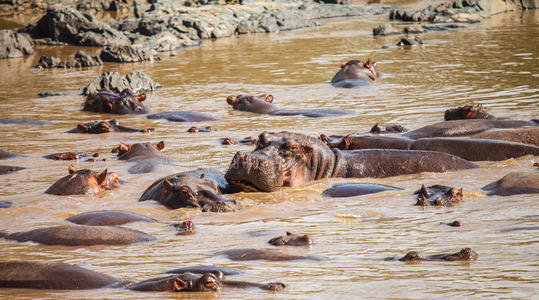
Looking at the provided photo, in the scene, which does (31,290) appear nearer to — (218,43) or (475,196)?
(475,196)

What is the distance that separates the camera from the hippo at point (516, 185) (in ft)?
23.1

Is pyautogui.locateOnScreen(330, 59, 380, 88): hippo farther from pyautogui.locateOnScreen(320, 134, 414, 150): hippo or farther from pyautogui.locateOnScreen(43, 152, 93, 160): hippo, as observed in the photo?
pyautogui.locateOnScreen(43, 152, 93, 160): hippo

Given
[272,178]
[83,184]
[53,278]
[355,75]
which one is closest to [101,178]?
[83,184]

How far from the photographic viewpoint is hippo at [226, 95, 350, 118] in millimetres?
13125

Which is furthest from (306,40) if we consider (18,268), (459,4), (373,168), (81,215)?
(18,268)

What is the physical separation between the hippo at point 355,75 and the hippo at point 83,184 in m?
9.00

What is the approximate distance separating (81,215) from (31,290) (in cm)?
230

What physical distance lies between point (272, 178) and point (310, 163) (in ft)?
2.11

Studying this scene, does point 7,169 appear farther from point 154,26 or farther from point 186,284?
point 154,26

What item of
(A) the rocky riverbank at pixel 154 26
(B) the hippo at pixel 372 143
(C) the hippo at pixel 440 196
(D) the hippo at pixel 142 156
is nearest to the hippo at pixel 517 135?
(B) the hippo at pixel 372 143

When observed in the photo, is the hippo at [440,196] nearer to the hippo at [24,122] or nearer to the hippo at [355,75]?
the hippo at [24,122]

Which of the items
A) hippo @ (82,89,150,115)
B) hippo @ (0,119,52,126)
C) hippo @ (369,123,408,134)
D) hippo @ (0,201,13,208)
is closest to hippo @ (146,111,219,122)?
hippo @ (82,89,150,115)

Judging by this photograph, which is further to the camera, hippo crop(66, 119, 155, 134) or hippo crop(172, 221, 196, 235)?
hippo crop(66, 119, 155, 134)

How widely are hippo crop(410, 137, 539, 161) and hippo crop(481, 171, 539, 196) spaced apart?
1551 millimetres
